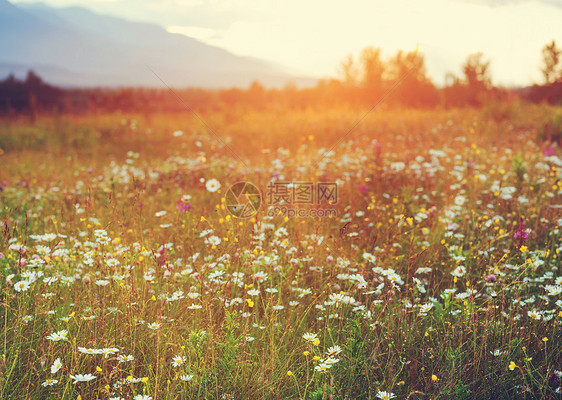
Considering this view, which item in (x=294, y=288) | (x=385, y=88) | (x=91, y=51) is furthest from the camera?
(x=91, y=51)

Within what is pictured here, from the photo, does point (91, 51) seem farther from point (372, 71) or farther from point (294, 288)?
point (294, 288)

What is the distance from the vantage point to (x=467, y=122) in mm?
9805

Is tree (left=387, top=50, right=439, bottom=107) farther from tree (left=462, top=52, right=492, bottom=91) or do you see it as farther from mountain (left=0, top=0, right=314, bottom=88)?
mountain (left=0, top=0, right=314, bottom=88)

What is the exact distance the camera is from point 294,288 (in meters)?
2.73

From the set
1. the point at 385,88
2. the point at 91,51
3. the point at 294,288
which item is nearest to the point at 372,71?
the point at 385,88

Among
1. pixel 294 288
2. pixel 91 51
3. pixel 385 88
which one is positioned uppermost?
pixel 91 51

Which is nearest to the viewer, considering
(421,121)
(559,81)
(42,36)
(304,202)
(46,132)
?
(304,202)

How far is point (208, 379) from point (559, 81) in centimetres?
2894

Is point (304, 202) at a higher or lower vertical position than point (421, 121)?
lower

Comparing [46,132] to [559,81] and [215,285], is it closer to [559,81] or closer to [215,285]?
[215,285]

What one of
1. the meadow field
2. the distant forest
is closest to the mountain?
the distant forest

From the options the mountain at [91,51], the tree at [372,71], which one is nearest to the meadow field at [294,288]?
the tree at [372,71]

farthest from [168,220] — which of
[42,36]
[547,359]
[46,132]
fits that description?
[42,36]

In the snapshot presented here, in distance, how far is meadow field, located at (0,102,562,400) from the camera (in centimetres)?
200
